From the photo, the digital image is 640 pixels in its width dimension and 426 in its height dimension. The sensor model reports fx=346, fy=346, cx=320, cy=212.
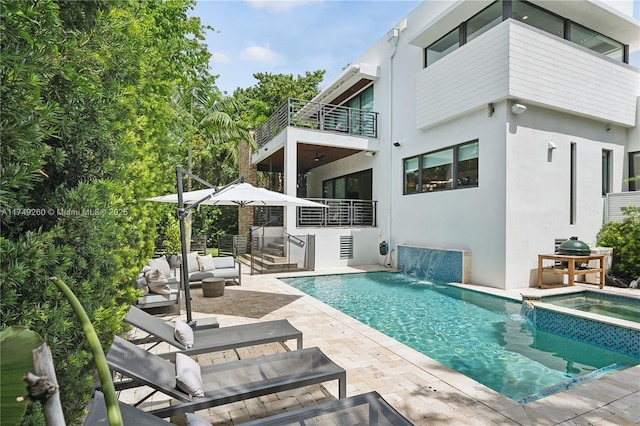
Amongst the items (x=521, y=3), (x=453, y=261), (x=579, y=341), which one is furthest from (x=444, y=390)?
(x=521, y=3)

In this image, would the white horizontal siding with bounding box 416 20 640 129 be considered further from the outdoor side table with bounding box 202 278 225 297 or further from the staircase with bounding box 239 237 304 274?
the outdoor side table with bounding box 202 278 225 297

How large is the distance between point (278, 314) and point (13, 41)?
626 cm

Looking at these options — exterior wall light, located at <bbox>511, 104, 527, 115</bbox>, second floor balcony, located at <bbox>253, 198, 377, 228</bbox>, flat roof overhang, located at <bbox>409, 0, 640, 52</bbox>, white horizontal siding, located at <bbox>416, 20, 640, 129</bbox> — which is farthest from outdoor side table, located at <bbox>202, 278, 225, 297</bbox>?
flat roof overhang, located at <bbox>409, 0, 640, 52</bbox>

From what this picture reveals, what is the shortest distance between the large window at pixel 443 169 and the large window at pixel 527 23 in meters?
3.44

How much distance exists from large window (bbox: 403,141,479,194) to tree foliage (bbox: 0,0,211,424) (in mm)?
9838

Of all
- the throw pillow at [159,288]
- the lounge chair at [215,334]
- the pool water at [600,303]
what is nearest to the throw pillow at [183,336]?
the lounge chair at [215,334]

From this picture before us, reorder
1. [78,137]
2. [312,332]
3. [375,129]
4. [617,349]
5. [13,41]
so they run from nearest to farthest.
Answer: [13,41] → [78,137] → [617,349] → [312,332] → [375,129]

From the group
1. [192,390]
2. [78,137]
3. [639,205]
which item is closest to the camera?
[78,137]

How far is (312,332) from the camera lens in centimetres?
609

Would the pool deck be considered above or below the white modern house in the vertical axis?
below

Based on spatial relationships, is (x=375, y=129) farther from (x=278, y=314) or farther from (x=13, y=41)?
(x=13, y=41)

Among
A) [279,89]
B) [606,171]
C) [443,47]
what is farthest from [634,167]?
[279,89]

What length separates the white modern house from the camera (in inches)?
393

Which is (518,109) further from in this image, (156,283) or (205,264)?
(156,283)
